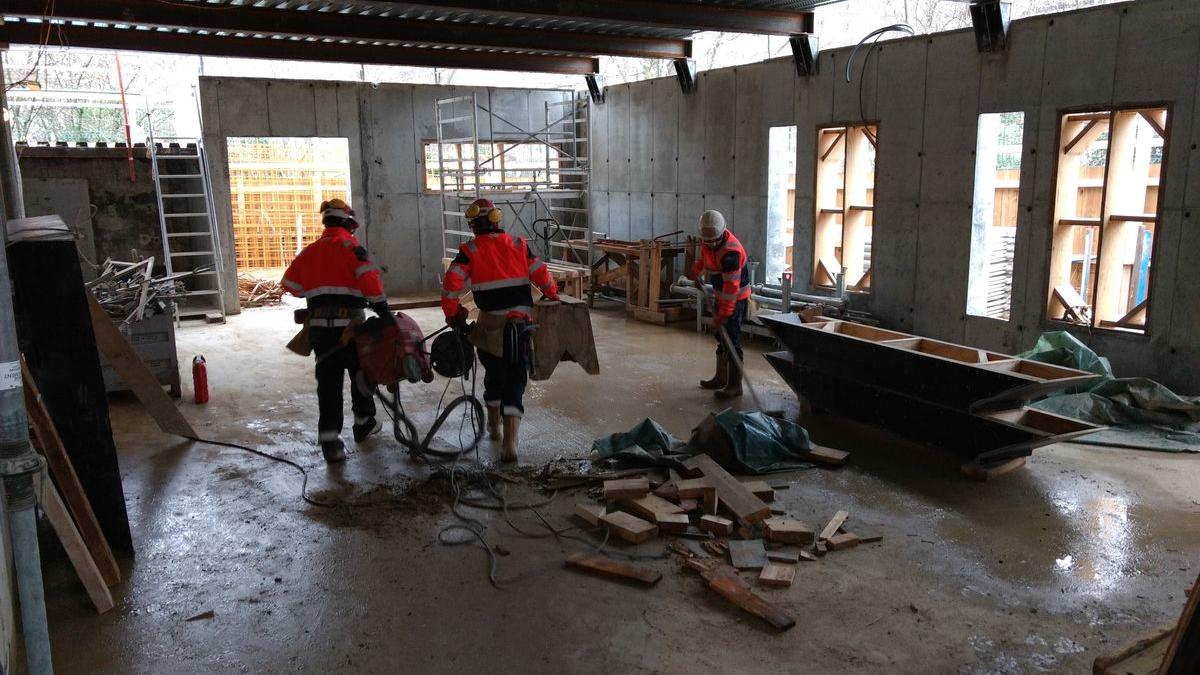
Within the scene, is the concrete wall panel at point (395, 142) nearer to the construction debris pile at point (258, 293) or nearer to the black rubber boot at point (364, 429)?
the construction debris pile at point (258, 293)

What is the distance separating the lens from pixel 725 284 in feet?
27.0

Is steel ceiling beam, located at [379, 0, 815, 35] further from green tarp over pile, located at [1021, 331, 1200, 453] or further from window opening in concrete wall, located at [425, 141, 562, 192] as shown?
green tarp over pile, located at [1021, 331, 1200, 453]

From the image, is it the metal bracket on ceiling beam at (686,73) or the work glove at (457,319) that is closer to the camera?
the work glove at (457,319)

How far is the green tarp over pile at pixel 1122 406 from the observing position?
22.9 ft

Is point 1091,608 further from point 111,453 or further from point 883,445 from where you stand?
point 111,453

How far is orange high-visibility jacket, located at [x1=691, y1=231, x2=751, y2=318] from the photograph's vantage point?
8.18 metres

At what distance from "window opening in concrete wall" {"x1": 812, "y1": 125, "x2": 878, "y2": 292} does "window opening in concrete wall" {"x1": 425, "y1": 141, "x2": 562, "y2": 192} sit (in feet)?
14.8

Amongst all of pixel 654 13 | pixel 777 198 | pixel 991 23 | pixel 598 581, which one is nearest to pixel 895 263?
pixel 777 198

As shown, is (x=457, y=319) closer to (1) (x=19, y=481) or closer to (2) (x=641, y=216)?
(1) (x=19, y=481)

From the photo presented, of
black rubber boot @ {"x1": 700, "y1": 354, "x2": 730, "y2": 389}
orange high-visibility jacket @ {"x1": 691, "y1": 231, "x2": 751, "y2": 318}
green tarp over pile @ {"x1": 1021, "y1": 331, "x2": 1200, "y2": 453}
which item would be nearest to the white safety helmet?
orange high-visibility jacket @ {"x1": 691, "y1": 231, "x2": 751, "y2": 318}

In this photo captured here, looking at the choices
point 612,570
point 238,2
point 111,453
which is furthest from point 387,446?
point 238,2

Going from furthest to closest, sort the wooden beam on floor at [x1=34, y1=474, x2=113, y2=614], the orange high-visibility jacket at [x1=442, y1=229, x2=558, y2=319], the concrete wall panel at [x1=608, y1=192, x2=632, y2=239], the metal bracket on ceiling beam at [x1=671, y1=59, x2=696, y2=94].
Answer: the concrete wall panel at [x1=608, y1=192, x2=632, y2=239]
the metal bracket on ceiling beam at [x1=671, y1=59, x2=696, y2=94]
the orange high-visibility jacket at [x1=442, y1=229, x2=558, y2=319]
the wooden beam on floor at [x1=34, y1=474, x2=113, y2=614]

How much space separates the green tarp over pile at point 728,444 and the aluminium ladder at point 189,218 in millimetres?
8954

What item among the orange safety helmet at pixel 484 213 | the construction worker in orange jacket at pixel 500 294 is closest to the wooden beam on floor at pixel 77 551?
the construction worker in orange jacket at pixel 500 294
